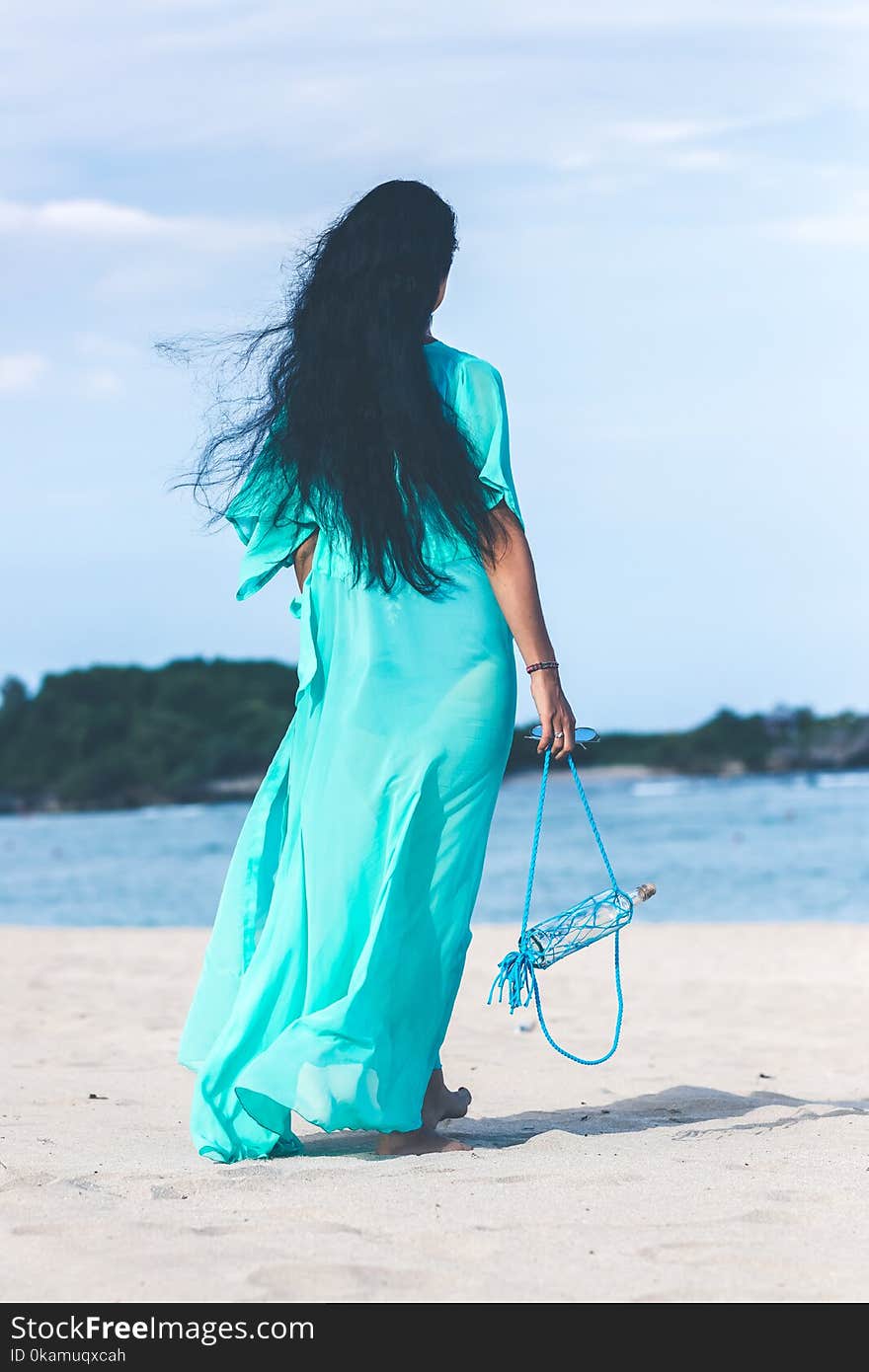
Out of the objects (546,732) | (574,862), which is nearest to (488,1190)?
(546,732)

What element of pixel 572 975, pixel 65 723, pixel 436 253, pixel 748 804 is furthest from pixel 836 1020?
pixel 65 723

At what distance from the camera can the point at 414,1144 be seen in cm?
358

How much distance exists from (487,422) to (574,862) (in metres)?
30.1

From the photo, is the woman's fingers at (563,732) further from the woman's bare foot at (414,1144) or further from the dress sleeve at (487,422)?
the woman's bare foot at (414,1144)

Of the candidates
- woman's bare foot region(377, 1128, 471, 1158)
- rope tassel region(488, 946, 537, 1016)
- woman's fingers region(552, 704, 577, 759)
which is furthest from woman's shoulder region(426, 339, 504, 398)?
woman's bare foot region(377, 1128, 471, 1158)

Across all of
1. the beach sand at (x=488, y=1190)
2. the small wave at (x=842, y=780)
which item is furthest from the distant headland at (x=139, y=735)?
the beach sand at (x=488, y=1190)

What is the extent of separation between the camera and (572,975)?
31.6 ft

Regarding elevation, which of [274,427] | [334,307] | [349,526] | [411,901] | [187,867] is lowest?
[187,867]

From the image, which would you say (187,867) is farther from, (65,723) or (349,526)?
(65,723)

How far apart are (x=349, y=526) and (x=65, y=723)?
75.8 m

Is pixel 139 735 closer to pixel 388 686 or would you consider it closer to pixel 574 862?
pixel 574 862

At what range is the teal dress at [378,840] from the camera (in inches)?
136

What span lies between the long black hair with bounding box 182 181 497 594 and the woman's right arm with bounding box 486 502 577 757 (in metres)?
0.04

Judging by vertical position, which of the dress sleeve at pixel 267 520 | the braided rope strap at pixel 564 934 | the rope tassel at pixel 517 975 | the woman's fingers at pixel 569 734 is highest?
the dress sleeve at pixel 267 520
